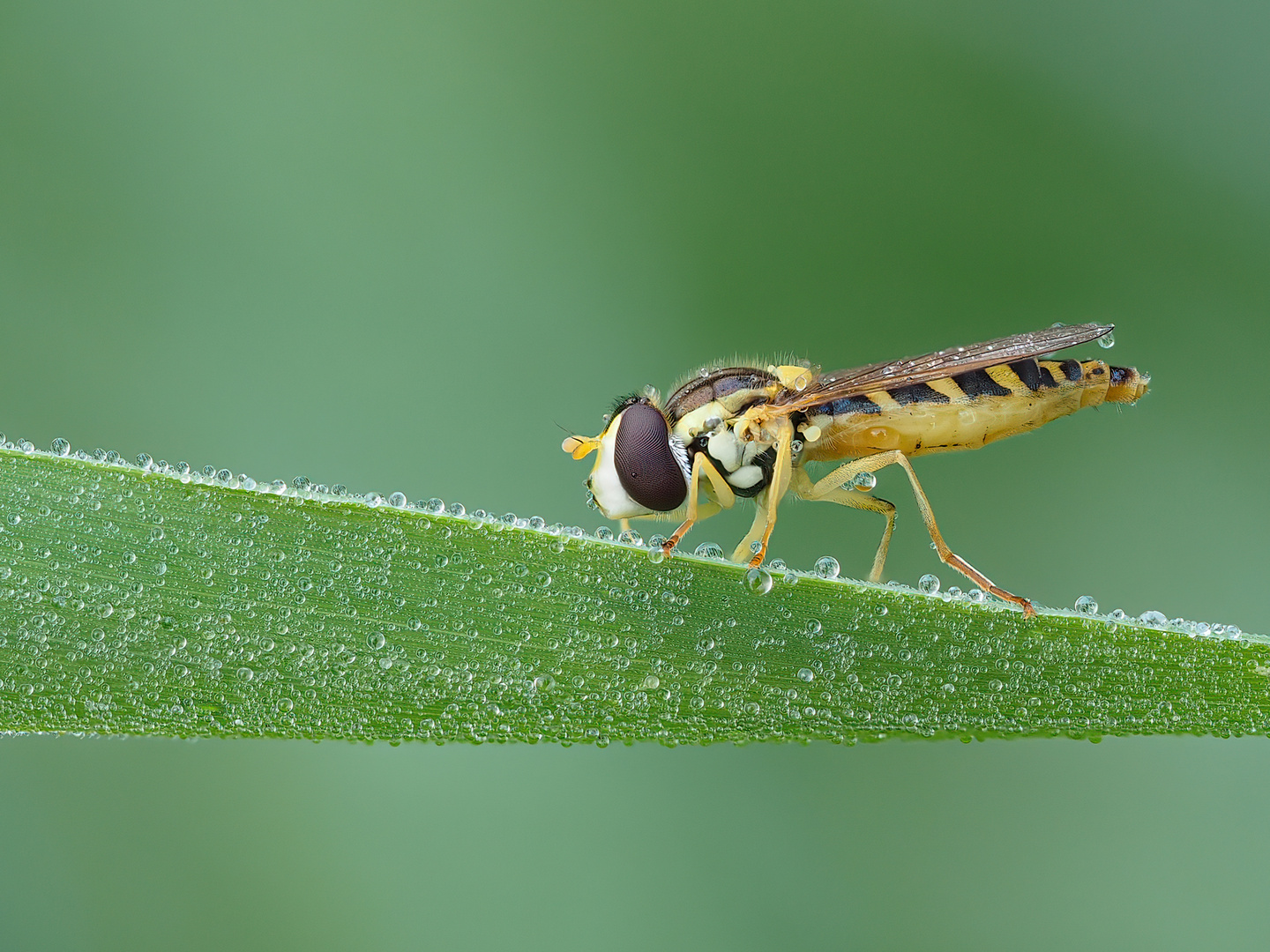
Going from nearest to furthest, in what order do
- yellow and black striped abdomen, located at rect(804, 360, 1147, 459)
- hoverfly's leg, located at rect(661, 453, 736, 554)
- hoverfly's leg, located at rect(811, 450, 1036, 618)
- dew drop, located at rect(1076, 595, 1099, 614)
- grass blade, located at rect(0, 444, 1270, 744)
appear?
grass blade, located at rect(0, 444, 1270, 744) → dew drop, located at rect(1076, 595, 1099, 614) → hoverfly's leg, located at rect(811, 450, 1036, 618) → hoverfly's leg, located at rect(661, 453, 736, 554) → yellow and black striped abdomen, located at rect(804, 360, 1147, 459)

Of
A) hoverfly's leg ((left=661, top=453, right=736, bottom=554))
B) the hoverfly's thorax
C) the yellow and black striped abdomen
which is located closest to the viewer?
hoverfly's leg ((left=661, top=453, right=736, bottom=554))

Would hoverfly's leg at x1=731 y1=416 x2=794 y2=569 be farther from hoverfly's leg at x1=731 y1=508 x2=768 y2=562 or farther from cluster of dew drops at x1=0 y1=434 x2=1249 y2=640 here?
cluster of dew drops at x1=0 y1=434 x2=1249 y2=640

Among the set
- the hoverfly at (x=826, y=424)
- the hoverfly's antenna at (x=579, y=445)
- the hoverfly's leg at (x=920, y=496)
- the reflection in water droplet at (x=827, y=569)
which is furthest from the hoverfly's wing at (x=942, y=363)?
the reflection in water droplet at (x=827, y=569)

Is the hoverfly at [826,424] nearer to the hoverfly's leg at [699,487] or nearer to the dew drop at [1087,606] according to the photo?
the hoverfly's leg at [699,487]

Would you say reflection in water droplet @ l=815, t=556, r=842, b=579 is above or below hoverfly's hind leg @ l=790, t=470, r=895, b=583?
below

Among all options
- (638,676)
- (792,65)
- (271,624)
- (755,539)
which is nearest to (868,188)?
(792,65)

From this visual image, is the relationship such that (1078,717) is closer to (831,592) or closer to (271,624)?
(831,592)

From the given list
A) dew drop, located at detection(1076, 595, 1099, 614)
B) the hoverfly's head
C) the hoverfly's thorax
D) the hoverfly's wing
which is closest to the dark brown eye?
the hoverfly's head
